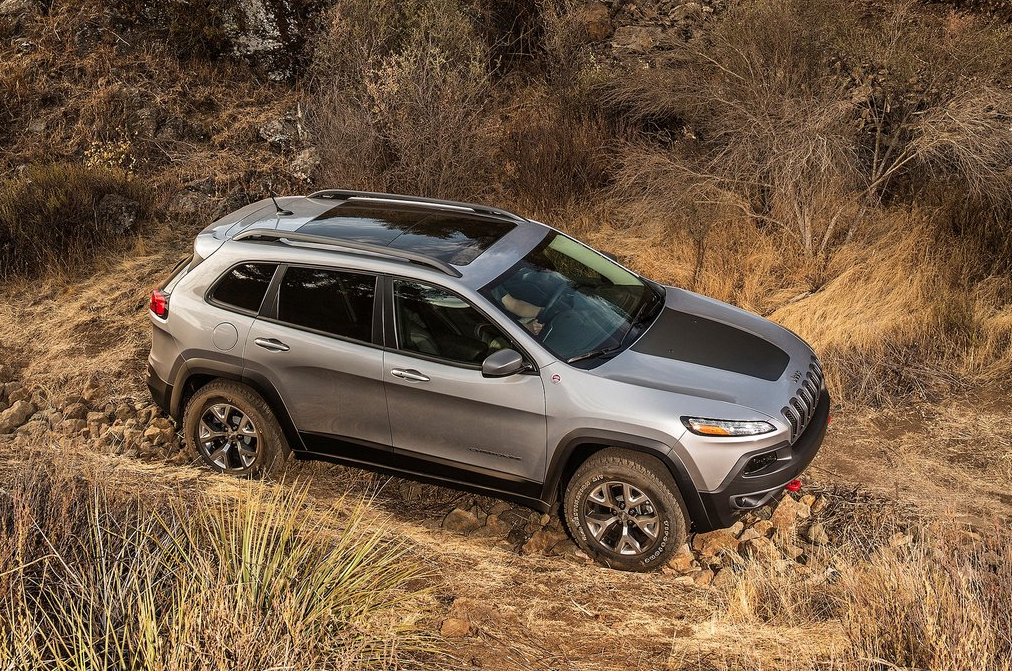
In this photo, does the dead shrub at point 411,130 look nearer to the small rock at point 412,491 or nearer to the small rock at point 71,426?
the small rock at point 71,426

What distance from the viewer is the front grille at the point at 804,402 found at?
502 centimetres

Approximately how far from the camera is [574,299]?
5.61 metres

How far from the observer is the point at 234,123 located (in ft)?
38.7

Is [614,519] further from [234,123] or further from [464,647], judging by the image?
[234,123]

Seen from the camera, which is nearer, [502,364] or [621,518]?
[502,364]

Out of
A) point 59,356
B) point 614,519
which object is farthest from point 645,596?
point 59,356

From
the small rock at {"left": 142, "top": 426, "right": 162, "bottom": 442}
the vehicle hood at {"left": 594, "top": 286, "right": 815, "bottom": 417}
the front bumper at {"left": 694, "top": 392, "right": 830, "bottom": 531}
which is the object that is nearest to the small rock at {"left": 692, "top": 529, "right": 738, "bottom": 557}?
the front bumper at {"left": 694, "top": 392, "right": 830, "bottom": 531}

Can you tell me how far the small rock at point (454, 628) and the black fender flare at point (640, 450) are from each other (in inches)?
39.6

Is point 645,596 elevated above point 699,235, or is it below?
below

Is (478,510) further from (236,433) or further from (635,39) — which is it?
(635,39)

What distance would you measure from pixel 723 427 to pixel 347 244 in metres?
2.47

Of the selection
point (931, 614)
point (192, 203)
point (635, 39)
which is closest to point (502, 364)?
point (931, 614)

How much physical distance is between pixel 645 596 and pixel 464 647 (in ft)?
Answer: 3.52

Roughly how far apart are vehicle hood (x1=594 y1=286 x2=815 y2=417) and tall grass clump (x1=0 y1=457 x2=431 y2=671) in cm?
171
